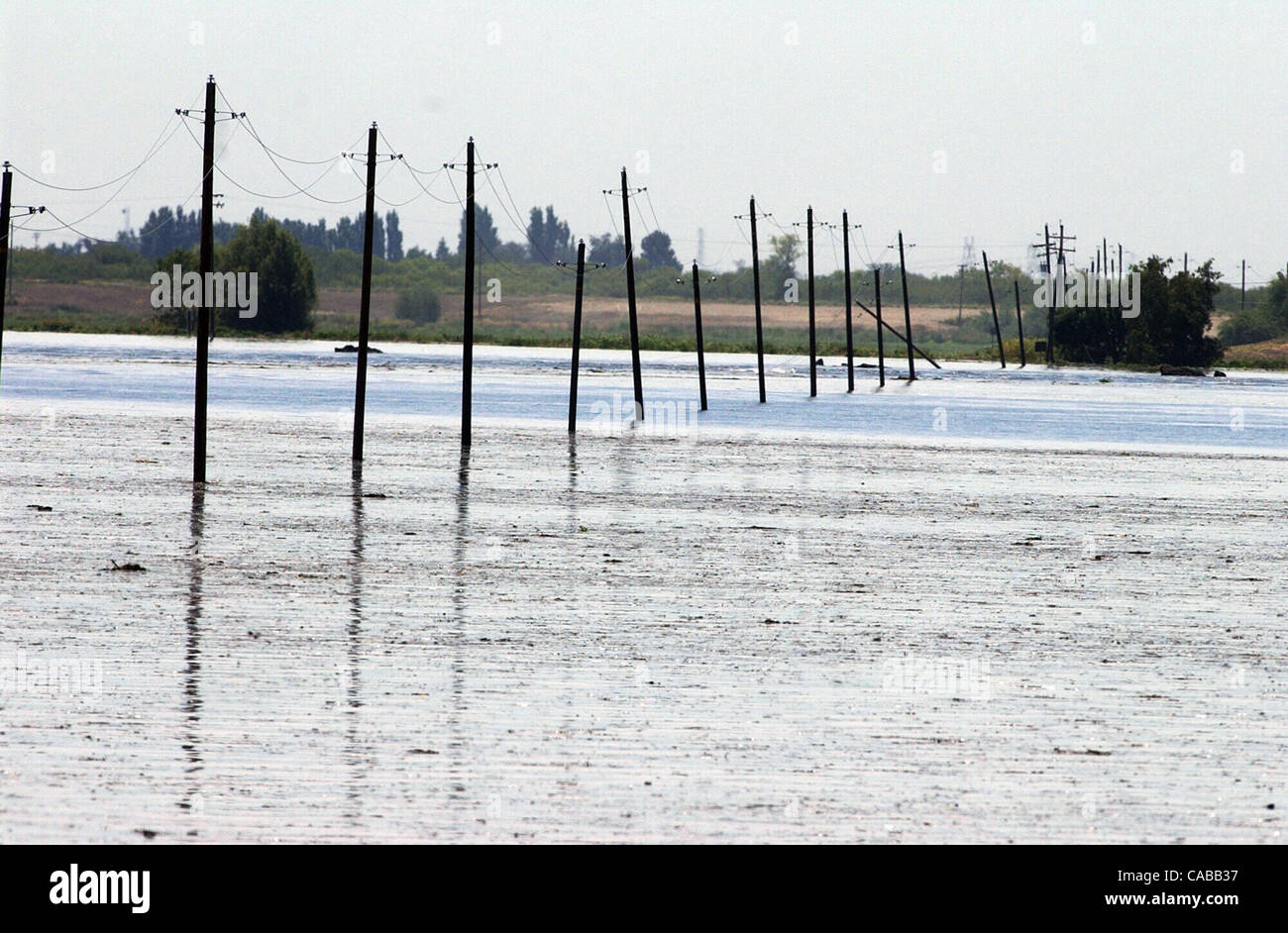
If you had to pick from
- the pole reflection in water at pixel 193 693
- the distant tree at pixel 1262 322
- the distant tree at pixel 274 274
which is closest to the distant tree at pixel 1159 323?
the distant tree at pixel 1262 322

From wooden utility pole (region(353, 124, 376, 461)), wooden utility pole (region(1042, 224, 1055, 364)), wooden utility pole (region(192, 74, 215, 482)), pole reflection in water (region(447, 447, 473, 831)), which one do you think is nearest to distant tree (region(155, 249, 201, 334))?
wooden utility pole (region(1042, 224, 1055, 364))

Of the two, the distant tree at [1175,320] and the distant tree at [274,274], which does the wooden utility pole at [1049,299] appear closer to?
the distant tree at [1175,320]

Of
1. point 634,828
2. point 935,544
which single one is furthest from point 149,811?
point 935,544

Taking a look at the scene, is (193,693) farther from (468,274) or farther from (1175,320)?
(1175,320)

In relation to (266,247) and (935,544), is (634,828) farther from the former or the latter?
(266,247)

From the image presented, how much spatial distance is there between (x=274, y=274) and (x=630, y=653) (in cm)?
16982

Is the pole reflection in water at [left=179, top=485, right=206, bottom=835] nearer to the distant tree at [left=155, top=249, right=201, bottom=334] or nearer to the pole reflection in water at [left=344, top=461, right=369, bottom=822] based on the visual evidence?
the pole reflection in water at [left=344, top=461, right=369, bottom=822]

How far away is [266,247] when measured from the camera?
584ft

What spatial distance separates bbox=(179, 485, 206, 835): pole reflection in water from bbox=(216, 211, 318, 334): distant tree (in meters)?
162

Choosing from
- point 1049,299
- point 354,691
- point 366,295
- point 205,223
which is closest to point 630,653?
point 354,691

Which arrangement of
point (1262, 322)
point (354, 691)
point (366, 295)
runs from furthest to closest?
point (1262, 322) → point (366, 295) → point (354, 691)

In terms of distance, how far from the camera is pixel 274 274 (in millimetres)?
176750

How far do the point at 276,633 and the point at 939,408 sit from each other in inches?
2243

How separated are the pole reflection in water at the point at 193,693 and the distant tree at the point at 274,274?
16247cm
